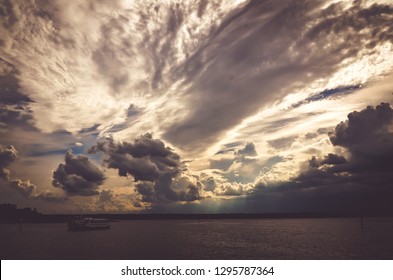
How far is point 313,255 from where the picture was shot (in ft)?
219
